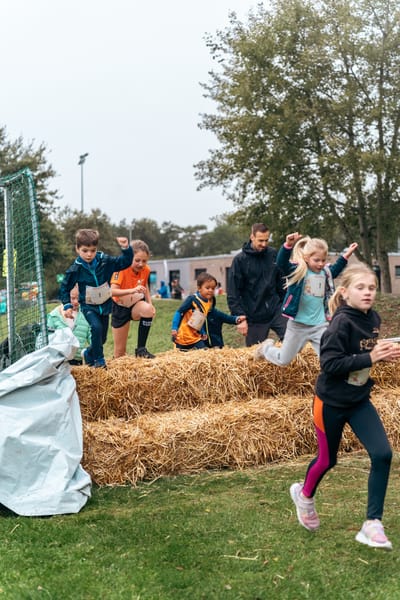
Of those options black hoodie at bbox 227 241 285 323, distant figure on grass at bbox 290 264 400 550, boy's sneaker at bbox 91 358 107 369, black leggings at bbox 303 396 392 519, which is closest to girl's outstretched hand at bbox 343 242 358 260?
black hoodie at bbox 227 241 285 323

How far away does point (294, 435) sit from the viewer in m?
7.09

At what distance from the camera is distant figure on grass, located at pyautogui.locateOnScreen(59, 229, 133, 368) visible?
25.0ft

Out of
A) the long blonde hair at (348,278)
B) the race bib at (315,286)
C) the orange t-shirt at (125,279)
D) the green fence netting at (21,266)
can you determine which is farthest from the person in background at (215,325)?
the long blonde hair at (348,278)

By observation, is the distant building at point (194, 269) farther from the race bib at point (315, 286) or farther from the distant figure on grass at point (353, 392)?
the distant figure on grass at point (353, 392)

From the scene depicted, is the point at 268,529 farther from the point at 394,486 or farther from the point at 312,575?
the point at 394,486

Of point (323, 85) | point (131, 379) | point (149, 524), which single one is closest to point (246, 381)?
point (131, 379)

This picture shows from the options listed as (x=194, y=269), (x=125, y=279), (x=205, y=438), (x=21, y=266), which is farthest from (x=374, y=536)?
(x=194, y=269)

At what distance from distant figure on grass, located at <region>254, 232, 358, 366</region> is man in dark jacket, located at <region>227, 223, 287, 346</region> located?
1.37m

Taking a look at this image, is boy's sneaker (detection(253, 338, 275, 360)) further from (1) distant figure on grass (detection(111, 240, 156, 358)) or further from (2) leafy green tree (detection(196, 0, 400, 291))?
(2) leafy green tree (detection(196, 0, 400, 291))

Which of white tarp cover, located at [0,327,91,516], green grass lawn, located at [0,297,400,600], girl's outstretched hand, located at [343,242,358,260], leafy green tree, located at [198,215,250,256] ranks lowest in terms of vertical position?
green grass lawn, located at [0,297,400,600]

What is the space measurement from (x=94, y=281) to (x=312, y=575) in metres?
4.45

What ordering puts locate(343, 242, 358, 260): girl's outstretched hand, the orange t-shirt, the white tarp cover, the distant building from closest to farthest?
the white tarp cover
locate(343, 242, 358, 260): girl's outstretched hand
the orange t-shirt
the distant building

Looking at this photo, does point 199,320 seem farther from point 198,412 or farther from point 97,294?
point 198,412

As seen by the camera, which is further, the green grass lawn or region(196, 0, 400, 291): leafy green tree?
region(196, 0, 400, 291): leafy green tree
